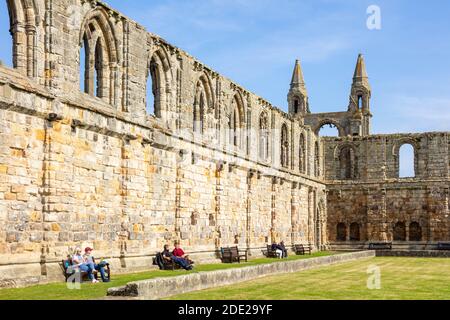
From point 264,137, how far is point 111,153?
1598cm

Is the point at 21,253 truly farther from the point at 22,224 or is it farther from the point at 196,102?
the point at 196,102

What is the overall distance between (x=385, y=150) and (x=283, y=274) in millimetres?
27102

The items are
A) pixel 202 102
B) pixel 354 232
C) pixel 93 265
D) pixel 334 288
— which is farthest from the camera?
pixel 354 232

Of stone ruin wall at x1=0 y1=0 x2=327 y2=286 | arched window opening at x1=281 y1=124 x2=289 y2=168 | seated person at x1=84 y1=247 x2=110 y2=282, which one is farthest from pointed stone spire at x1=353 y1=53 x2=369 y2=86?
seated person at x1=84 y1=247 x2=110 y2=282

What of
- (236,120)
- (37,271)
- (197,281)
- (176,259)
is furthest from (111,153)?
(236,120)

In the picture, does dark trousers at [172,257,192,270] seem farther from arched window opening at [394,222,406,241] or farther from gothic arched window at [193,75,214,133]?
arched window opening at [394,222,406,241]

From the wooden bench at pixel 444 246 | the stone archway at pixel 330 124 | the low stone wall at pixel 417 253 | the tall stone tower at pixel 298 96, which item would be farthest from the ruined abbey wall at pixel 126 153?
the tall stone tower at pixel 298 96

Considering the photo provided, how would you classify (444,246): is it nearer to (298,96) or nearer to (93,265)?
(298,96)

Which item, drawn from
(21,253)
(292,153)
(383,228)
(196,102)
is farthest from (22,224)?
(383,228)

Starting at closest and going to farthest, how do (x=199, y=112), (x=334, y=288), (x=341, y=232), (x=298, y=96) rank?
(x=334, y=288), (x=199, y=112), (x=341, y=232), (x=298, y=96)

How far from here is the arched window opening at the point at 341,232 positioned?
48.2 meters

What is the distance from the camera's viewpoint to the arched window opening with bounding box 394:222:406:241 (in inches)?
1836

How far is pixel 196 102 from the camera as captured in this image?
27.9 metres

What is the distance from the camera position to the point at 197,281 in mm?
16281
